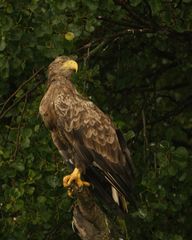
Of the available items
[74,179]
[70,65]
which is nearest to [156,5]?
[70,65]

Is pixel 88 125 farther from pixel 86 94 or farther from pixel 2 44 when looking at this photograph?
pixel 2 44

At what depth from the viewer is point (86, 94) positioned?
10.6 m

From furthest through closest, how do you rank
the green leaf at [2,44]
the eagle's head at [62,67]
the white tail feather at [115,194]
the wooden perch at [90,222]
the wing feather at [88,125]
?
the eagle's head at [62,67]
the green leaf at [2,44]
the wing feather at [88,125]
the white tail feather at [115,194]
the wooden perch at [90,222]

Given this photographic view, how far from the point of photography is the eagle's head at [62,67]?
33.5 ft

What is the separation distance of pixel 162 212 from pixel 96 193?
1384 millimetres

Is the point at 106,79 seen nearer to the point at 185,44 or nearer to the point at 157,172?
the point at 185,44

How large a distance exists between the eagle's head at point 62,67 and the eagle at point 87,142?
1 centimetres

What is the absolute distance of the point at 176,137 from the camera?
1238 centimetres

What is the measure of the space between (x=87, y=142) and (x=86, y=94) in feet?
3.03

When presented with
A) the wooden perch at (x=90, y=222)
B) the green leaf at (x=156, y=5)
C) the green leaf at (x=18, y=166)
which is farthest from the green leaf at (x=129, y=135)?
the wooden perch at (x=90, y=222)

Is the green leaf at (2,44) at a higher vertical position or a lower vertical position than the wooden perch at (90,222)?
higher

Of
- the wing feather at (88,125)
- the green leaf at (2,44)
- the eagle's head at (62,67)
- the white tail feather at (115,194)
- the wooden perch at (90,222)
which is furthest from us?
the eagle's head at (62,67)

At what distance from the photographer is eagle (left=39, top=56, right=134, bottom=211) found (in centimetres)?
954

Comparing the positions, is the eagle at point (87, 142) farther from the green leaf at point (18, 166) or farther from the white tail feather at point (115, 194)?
the green leaf at point (18, 166)
